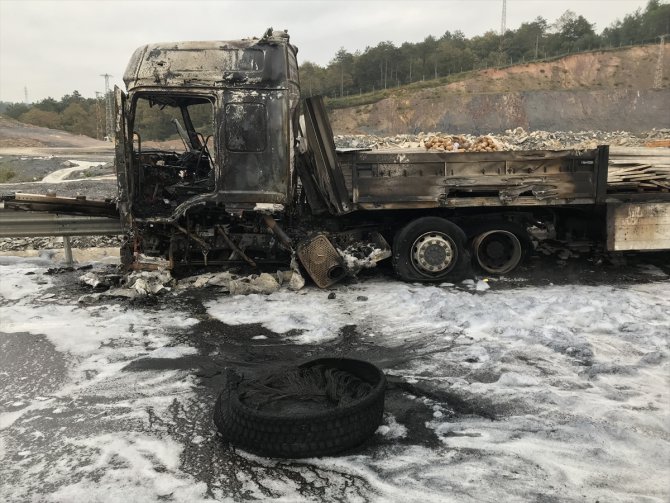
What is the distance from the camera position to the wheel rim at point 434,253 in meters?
6.38

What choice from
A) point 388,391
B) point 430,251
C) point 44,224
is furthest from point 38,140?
point 388,391

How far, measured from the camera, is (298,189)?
6.49 metres

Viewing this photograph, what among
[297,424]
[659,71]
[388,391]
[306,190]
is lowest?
[388,391]

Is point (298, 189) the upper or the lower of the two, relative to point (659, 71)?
lower

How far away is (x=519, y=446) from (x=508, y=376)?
929 mm

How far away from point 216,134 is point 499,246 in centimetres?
371

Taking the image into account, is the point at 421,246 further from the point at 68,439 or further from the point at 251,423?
the point at 68,439

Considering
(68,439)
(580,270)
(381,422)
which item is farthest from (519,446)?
(580,270)

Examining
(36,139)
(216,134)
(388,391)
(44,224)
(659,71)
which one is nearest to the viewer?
(388,391)

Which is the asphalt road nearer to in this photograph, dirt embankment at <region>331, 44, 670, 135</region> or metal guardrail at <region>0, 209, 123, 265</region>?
metal guardrail at <region>0, 209, 123, 265</region>

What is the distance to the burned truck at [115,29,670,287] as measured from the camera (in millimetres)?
5852

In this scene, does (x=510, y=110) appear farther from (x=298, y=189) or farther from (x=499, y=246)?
(x=298, y=189)

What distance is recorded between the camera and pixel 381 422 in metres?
3.24

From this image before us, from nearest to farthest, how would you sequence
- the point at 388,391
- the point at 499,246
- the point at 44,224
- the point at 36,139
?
1. the point at 388,391
2. the point at 499,246
3. the point at 44,224
4. the point at 36,139
